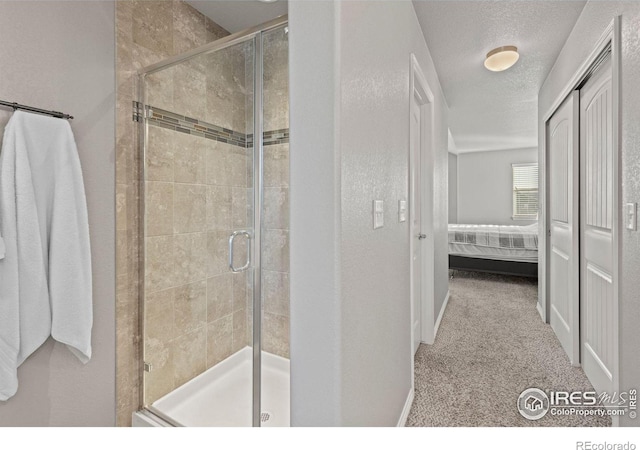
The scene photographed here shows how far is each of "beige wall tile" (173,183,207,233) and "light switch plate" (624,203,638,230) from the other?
6.61 feet

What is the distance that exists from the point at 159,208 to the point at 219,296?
601 mm

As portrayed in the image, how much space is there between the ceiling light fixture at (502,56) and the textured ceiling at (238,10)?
1744mm

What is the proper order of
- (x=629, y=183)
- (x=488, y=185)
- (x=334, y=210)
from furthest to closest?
(x=488, y=185), (x=629, y=183), (x=334, y=210)

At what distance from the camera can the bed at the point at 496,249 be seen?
5008mm

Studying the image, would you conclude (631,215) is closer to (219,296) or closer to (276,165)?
(276,165)

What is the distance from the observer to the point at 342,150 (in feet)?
3.40

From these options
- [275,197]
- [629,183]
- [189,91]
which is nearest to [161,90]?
[189,91]

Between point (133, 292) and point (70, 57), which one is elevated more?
point (70, 57)

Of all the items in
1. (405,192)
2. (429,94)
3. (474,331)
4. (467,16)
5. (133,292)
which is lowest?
(474,331)

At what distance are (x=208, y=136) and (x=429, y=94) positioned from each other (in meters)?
1.82

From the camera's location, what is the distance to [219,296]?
1.89 metres

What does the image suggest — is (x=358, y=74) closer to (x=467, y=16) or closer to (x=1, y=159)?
(x=1, y=159)

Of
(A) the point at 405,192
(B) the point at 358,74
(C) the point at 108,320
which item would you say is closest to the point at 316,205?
(B) the point at 358,74

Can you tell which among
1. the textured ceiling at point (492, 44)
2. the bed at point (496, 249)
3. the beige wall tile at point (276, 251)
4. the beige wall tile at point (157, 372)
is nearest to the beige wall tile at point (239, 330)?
the beige wall tile at point (276, 251)
